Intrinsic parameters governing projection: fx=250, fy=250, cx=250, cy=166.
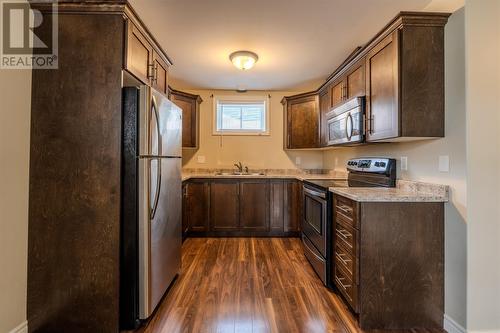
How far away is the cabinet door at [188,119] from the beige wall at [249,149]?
0.38 m

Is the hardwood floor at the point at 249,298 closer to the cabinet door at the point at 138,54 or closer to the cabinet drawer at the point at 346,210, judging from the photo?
the cabinet drawer at the point at 346,210

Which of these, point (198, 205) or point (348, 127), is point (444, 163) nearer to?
point (348, 127)

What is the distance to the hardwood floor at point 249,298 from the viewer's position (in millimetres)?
1799

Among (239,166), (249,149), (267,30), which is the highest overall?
(267,30)

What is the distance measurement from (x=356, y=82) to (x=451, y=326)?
210cm

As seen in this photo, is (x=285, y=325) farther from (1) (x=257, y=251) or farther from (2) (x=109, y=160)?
(2) (x=109, y=160)

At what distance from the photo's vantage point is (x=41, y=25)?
1674mm

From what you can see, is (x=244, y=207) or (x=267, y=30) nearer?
(x=267, y=30)

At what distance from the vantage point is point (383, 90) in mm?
2004

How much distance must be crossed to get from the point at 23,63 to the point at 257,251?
113 inches

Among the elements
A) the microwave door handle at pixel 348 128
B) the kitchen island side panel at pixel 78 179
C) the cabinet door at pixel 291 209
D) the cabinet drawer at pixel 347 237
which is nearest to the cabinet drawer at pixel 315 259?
the cabinet drawer at pixel 347 237

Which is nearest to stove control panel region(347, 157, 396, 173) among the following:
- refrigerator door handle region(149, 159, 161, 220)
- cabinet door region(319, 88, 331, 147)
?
cabinet door region(319, 88, 331, 147)

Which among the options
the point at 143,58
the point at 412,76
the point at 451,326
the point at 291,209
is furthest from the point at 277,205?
the point at 143,58

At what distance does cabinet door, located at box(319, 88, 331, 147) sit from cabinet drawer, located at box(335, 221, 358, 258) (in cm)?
159
